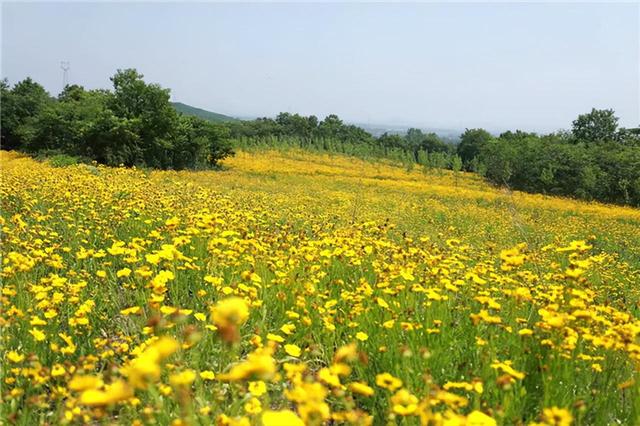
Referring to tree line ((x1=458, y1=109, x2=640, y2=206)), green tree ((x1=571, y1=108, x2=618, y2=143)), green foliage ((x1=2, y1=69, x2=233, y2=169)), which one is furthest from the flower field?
green tree ((x1=571, y1=108, x2=618, y2=143))

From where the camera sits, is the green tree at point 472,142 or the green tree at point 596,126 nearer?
the green tree at point 596,126

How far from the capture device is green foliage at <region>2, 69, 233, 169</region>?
2070cm

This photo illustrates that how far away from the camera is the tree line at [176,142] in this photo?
21125mm

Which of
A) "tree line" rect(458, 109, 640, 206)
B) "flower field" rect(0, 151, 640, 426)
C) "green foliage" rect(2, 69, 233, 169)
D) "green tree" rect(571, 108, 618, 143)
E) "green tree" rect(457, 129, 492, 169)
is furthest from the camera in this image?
"green tree" rect(457, 129, 492, 169)


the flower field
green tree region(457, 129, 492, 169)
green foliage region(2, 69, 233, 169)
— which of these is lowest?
the flower field

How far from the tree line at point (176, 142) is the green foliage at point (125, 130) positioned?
0.14 ft

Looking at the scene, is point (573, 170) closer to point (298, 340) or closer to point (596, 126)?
point (596, 126)

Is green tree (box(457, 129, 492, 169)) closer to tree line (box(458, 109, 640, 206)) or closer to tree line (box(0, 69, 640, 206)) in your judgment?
tree line (box(0, 69, 640, 206))

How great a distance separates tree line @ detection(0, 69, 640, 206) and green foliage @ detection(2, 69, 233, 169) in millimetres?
44

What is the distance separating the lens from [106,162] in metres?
21.0

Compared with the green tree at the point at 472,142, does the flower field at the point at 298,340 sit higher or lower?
lower

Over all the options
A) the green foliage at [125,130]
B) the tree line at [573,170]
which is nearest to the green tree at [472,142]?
the tree line at [573,170]

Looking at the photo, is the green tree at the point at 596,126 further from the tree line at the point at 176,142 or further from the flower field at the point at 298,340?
the flower field at the point at 298,340

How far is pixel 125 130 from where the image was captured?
66.3ft
